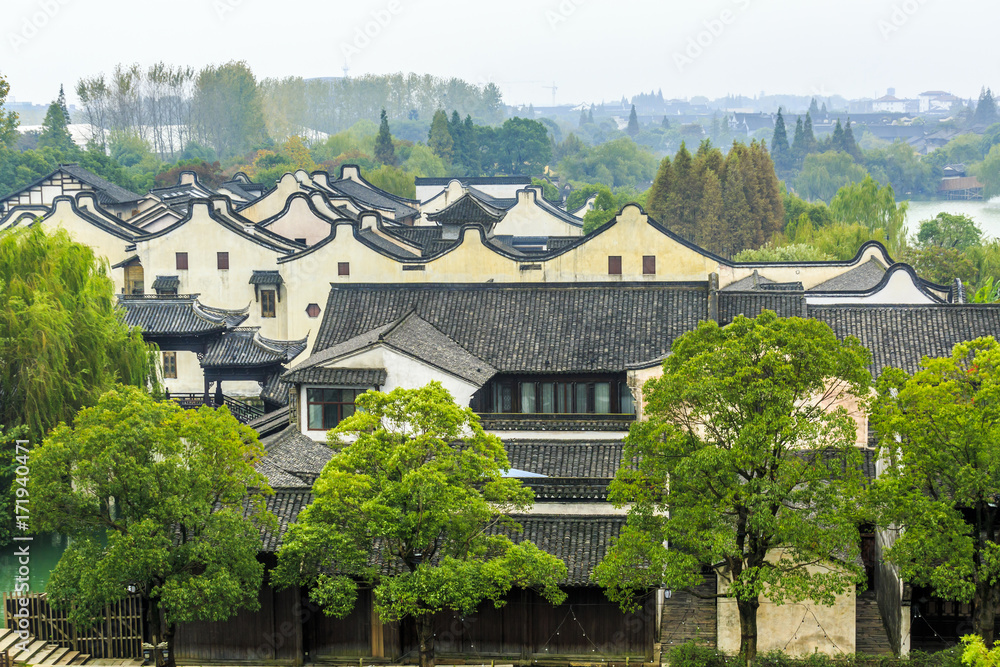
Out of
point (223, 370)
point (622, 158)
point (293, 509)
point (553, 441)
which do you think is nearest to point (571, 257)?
point (223, 370)

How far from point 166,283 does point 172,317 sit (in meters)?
9.89

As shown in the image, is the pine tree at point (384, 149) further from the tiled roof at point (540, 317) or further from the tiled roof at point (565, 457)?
the tiled roof at point (565, 457)

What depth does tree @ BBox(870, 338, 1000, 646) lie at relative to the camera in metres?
17.7

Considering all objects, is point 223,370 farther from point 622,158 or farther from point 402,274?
point 622,158

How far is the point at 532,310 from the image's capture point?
30.5 m

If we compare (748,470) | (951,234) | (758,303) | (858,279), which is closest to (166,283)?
(758,303)

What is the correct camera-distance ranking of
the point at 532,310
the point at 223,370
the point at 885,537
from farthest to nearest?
1. the point at 223,370
2. the point at 532,310
3. the point at 885,537

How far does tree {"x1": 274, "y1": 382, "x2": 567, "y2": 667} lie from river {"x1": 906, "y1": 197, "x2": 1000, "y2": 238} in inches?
3845

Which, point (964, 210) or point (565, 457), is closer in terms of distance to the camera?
point (565, 457)

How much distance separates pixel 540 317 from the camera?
30250 millimetres

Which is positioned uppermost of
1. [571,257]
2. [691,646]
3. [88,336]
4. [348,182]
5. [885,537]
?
[348,182]

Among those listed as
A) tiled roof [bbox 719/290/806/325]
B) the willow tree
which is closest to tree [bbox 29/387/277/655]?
the willow tree

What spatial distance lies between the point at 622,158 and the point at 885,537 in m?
132

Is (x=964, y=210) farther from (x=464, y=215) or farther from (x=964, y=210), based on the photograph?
(x=464, y=215)
